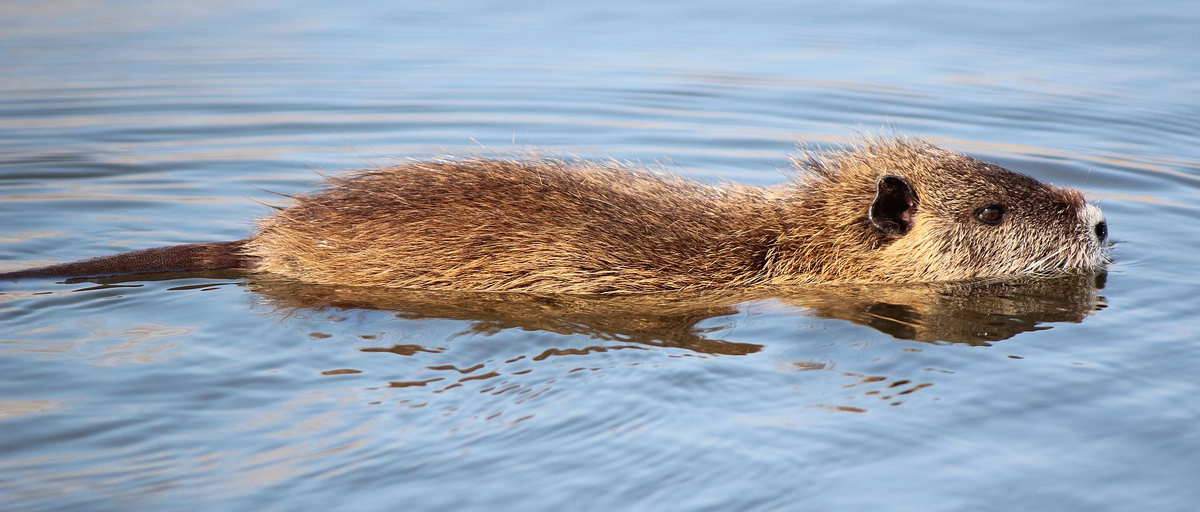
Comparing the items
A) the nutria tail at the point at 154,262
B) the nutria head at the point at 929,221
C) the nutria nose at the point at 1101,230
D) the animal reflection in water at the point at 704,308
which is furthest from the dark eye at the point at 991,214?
the nutria tail at the point at 154,262

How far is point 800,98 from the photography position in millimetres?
10445

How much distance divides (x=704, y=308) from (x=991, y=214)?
170 cm

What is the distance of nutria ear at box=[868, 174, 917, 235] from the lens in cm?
643

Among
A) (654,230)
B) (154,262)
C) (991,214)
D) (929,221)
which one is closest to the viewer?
(654,230)

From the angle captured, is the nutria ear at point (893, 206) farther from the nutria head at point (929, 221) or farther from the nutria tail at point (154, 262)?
the nutria tail at point (154, 262)

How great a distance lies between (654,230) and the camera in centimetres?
628

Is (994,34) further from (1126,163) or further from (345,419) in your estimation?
(345,419)

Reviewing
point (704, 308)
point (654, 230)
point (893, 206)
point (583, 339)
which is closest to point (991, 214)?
point (893, 206)

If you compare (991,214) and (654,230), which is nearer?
(654,230)

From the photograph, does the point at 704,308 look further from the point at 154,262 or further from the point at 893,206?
the point at 154,262

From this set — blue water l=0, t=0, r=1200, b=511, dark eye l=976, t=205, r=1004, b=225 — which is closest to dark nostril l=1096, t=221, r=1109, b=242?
blue water l=0, t=0, r=1200, b=511

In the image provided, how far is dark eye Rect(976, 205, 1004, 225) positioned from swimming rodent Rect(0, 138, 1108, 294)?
10 mm

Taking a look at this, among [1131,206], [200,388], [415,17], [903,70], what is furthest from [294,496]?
[415,17]

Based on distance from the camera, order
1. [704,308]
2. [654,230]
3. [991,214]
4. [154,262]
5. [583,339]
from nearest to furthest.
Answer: [583,339], [704,308], [654,230], [154,262], [991,214]
